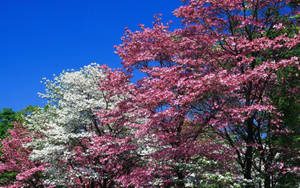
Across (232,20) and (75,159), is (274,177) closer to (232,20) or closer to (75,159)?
(232,20)

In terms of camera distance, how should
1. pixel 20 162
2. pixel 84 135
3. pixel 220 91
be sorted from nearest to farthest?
1. pixel 220 91
2. pixel 84 135
3. pixel 20 162

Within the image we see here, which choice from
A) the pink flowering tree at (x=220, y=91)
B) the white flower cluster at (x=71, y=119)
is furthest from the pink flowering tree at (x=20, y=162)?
the pink flowering tree at (x=220, y=91)

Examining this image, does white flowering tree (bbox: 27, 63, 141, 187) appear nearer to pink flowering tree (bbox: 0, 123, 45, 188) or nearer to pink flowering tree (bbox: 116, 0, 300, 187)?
pink flowering tree (bbox: 116, 0, 300, 187)

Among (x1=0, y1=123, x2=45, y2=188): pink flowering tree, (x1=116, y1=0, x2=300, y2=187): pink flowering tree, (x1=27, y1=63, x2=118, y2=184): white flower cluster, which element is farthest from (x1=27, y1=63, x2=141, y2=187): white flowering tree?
(x1=0, y1=123, x2=45, y2=188): pink flowering tree

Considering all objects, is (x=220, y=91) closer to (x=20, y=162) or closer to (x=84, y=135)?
(x=84, y=135)

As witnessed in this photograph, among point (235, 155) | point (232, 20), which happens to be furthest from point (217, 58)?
point (235, 155)

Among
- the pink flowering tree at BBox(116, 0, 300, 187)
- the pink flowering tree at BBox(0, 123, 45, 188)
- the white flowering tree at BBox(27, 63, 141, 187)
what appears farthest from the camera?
the pink flowering tree at BBox(0, 123, 45, 188)

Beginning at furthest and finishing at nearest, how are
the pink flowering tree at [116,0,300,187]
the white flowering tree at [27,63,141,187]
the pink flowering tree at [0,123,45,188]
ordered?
the pink flowering tree at [0,123,45,188] < the white flowering tree at [27,63,141,187] < the pink flowering tree at [116,0,300,187]

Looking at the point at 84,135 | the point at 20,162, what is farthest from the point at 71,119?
the point at 20,162

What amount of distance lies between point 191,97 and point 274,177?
690cm

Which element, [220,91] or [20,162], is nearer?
[220,91]

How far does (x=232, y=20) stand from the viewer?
12102mm

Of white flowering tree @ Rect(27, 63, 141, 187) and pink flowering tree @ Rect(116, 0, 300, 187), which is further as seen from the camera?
white flowering tree @ Rect(27, 63, 141, 187)

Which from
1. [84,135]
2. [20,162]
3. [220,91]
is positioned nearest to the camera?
[220,91]
